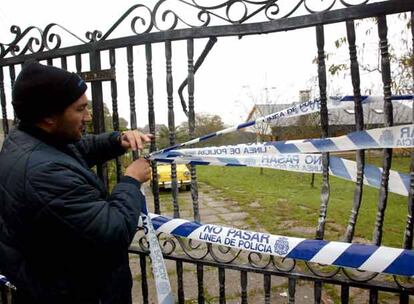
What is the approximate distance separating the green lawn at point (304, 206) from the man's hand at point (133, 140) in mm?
4645

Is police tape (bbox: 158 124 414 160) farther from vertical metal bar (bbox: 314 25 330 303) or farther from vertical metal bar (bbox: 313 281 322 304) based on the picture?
vertical metal bar (bbox: 313 281 322 304)

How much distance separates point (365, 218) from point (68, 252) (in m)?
6.91

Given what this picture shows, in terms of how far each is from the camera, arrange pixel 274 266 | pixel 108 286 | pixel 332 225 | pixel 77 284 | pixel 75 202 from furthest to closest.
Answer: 1. pixel 332 225
2. pixel 274 266
3. pixel 108 286
4. pixel 77 284
5. pixel 75 202

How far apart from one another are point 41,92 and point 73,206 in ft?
1.68

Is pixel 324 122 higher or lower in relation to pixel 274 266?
higher

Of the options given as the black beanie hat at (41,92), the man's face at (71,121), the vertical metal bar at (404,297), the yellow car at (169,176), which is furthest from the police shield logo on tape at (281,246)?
the yellow car at (169,176)

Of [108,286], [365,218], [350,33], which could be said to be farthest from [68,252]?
[365,218]

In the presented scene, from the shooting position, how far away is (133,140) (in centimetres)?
206

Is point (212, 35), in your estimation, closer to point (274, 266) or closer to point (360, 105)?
point (360, 105)

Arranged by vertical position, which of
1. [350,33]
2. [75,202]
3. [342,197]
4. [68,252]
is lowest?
[342,197]

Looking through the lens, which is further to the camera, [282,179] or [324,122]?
[282,179]

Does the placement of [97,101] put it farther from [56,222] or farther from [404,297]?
[404,297]

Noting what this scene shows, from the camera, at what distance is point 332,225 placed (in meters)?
6.65

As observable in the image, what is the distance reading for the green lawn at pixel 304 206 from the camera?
6375mm
